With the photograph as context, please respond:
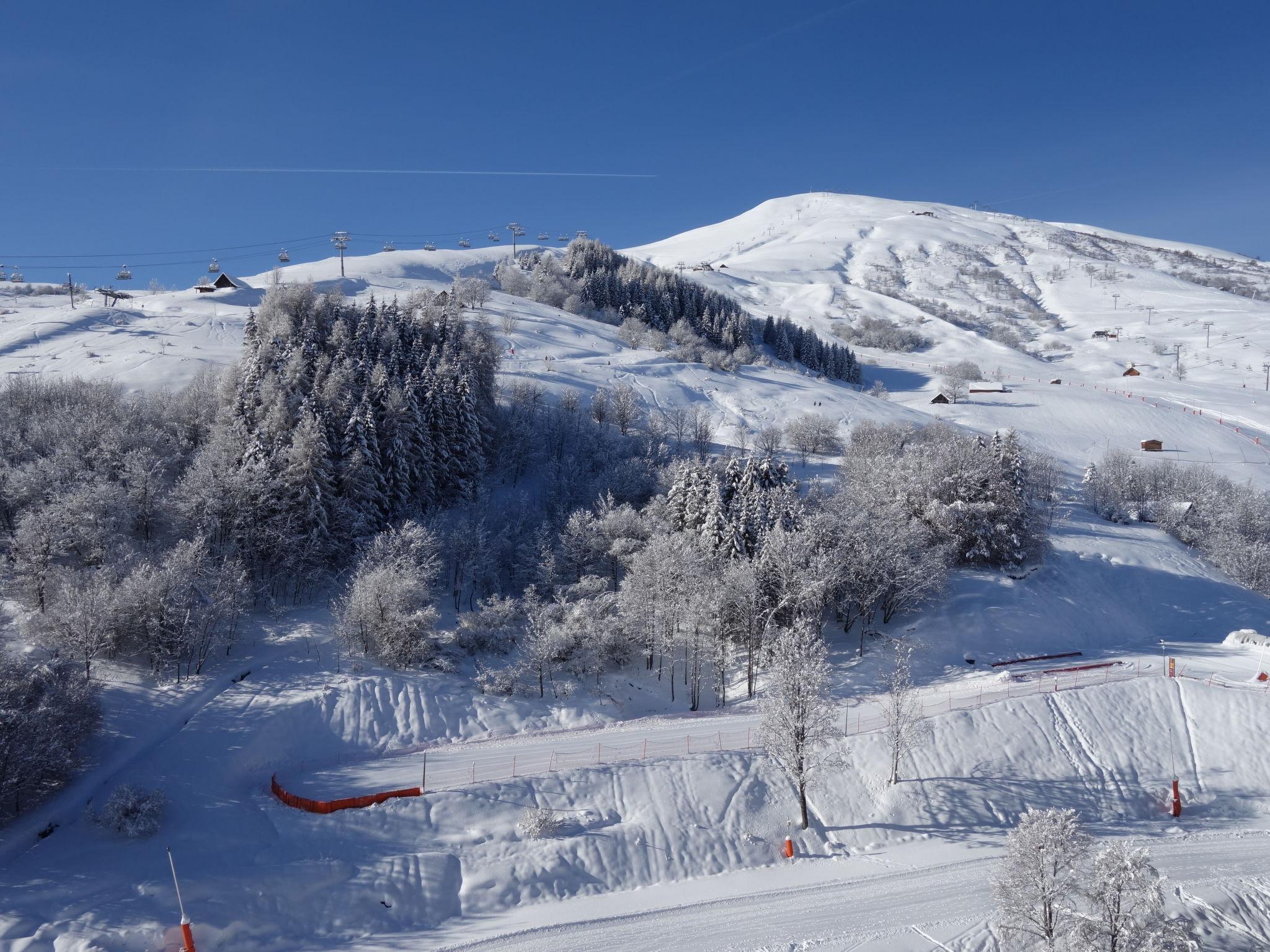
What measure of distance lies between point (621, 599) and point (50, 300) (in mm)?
81457

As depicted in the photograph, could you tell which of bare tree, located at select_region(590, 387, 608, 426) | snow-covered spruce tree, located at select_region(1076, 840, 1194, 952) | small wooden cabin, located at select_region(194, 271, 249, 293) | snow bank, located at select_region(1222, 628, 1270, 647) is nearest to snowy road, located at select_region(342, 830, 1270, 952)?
snow-covered spruce tree, located at select_region(1076, 840, 1194, 952)

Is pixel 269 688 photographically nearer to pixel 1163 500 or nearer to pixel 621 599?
pixel 621 599

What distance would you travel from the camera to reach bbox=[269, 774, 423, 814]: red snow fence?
22.8 m

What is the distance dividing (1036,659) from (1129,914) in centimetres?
2325

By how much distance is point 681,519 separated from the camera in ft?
142

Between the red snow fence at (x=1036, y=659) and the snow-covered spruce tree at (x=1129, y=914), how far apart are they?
2103cm

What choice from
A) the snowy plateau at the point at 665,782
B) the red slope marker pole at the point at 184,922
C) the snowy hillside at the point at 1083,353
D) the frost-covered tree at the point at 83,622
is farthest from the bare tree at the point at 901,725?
the snowy hillside at the point at 1083,353

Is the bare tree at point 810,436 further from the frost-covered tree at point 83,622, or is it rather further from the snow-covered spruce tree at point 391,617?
the frost-covered tree at point 83,622

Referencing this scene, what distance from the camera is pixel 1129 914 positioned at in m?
15.1

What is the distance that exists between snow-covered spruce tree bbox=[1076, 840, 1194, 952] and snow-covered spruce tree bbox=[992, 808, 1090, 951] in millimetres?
595

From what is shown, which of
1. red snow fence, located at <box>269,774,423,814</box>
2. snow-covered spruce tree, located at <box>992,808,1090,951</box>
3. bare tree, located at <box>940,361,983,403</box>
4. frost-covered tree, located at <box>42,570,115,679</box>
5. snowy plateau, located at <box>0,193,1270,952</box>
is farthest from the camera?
bare tree, located at <box>940,361,983,403</box>

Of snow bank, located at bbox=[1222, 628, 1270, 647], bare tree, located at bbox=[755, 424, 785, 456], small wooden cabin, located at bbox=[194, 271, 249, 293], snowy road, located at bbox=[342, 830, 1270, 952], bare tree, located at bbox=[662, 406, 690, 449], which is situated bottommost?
snowy road, located at bbox=[342, 830, 1270, 952]

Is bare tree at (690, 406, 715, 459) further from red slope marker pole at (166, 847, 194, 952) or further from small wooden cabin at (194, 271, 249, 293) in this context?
small wooden cabin at (194, 271, 249, 293)

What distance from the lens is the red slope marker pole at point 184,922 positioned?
17.2 metres
